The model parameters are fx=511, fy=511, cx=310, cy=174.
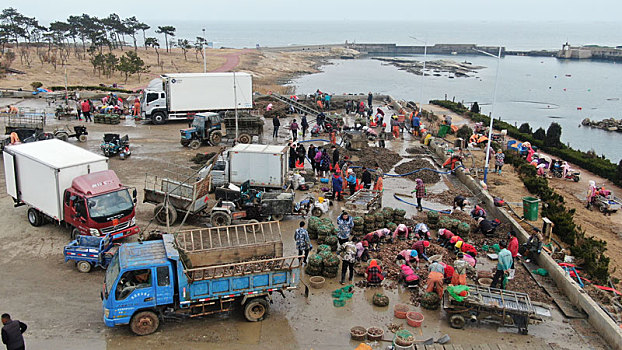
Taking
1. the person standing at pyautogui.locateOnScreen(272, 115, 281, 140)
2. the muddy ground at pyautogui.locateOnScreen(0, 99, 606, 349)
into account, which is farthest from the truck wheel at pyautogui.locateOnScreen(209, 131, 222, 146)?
the muddy ground at pyautogui.locateOnScreen(0, 99, 606, 349)

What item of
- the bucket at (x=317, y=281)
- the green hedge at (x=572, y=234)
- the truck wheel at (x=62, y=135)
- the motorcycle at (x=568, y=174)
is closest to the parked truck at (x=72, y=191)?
the bucket at (x=317, y=281)

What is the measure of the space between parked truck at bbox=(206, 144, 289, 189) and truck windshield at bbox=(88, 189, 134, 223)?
467cm

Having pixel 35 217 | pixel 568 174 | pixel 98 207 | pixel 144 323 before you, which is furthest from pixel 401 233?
pixel 568 174

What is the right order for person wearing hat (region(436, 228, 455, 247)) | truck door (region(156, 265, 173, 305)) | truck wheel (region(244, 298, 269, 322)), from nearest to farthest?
truck door (region(156, 265, 173, 305)), truck wheel (region(244, 298, 269, 322)), person wearing hat (region(436, 228, 455, 247))

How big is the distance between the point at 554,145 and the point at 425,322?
25.4 metres

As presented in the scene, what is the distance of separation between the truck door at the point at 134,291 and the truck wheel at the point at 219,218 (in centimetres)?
607

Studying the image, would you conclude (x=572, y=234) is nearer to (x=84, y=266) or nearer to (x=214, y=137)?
(x=84, y=266)

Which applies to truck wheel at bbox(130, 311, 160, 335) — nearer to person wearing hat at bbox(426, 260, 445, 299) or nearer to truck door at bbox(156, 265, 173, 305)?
truck door at bbox(156, 265, 173, 305)

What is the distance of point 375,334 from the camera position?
11.5m

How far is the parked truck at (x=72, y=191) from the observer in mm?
15305

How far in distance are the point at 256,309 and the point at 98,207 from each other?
647 cm

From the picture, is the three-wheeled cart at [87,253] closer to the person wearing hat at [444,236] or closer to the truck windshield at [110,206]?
the truck windshield at [110,206]

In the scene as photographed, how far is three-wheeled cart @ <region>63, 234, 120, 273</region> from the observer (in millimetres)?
14070

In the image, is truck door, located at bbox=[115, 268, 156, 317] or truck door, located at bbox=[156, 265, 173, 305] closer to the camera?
truck door, located at bbox=[115, 268, 156, 317]
